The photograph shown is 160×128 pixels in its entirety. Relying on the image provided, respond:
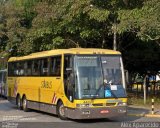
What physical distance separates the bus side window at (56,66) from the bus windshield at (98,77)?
156 cm

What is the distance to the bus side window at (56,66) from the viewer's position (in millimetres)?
20575

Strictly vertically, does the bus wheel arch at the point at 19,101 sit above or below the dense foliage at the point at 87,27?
below

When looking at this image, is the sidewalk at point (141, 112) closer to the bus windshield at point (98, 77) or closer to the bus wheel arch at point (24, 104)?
the bus windshield at point (98, 77)

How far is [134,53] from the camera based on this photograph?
123 feet

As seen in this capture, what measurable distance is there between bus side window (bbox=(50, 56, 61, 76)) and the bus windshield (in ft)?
5.11

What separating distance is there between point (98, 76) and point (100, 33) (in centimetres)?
1314

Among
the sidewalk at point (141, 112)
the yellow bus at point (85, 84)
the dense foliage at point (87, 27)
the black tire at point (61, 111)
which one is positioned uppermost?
the dense foliage at point (87, 27)

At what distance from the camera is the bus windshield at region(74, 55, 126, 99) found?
18.8 m

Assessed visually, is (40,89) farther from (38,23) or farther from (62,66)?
(38,23)

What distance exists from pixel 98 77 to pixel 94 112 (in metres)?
1.44

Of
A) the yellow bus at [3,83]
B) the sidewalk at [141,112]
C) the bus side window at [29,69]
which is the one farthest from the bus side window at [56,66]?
the yellow bus at [3,83]

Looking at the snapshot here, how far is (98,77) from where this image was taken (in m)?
19.1

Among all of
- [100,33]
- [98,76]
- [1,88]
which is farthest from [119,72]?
[1,88]

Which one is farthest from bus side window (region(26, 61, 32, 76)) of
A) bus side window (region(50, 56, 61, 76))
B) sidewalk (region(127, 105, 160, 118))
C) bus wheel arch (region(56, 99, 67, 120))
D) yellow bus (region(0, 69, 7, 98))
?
yellow bus (region(0, 69, 7, 98))
